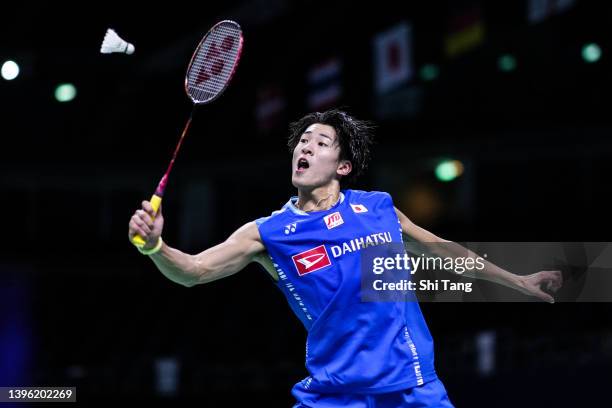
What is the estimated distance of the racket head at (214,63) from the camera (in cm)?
462

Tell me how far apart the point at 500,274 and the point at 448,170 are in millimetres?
10831

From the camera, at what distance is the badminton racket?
4.62 metres

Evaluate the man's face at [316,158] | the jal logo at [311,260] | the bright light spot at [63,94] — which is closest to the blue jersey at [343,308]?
the jal logo at [311,260]

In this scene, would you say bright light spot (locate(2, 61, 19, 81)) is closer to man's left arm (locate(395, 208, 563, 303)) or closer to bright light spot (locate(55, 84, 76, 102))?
man's left arm (locate(395, 208, 563, 303))

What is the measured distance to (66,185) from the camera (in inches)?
649

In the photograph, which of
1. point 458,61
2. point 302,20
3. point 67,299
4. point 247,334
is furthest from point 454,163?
point 67,299

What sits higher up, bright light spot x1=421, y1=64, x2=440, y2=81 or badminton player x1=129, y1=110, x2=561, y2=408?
bright light spot x1=421, y1=64, x2=440, y2=81

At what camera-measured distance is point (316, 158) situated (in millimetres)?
4570

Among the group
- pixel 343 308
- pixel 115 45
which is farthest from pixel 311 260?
pixel 115 45

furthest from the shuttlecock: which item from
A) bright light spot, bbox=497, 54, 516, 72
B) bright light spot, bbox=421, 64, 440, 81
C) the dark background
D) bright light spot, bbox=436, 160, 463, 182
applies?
bright light spot, bbox=436, 160, 463, 182

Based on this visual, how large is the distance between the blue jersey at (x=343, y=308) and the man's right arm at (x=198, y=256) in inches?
2.9

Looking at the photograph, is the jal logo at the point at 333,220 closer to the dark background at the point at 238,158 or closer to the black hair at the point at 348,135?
the black hair at the point at 348,135

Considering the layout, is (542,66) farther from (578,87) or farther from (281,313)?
(281,313)

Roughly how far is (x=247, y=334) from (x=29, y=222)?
191 inches
